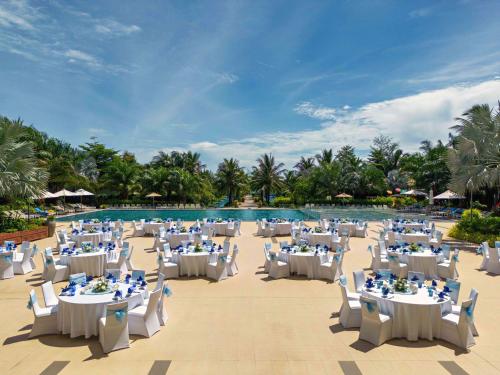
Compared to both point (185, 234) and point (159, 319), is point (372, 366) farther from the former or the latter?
point (185, 234)

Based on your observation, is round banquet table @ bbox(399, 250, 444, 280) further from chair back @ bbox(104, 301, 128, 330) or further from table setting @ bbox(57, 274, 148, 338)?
chair back @ bbox(104, 301, 128, 330)

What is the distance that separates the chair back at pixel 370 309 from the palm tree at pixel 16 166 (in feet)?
53.7

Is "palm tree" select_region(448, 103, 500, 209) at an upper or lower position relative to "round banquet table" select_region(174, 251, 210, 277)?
upper

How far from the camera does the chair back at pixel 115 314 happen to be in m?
6.45

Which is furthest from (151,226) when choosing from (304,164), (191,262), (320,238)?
(304,164)

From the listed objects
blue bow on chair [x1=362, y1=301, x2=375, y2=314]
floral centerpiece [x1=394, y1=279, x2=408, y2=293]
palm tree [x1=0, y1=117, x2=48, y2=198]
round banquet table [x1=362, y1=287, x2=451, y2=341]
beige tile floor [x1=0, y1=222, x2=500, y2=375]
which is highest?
palm tree [x1=0, y1=117, x2=48, y2=198]

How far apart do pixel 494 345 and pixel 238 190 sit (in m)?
44.4

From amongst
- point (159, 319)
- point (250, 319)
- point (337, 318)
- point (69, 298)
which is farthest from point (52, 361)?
point (337, 318)

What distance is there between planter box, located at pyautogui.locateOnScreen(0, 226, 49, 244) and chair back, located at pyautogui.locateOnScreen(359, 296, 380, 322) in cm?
1755

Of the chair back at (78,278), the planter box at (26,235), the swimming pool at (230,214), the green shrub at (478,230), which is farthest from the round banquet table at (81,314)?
the swimming pool at (230,214)

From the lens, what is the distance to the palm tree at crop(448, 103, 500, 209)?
17766 mm

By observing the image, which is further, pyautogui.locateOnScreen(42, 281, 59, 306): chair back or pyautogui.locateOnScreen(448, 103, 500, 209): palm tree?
pyautogui.locateOnScreen(448, 103, 500, 209): palm tree

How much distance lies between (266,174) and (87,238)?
34.6 meters

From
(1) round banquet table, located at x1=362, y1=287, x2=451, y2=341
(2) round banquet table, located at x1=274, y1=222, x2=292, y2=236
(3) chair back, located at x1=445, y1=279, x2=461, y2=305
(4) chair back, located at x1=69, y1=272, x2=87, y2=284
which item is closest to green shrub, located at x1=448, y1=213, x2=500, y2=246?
(2) round banquet table, located at x1=274, y1=222, x2=292, y2=236
